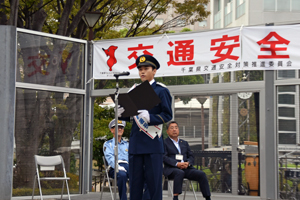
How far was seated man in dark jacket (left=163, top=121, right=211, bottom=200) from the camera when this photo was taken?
21.5 ft

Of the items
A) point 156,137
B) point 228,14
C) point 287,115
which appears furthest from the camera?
point 228,14

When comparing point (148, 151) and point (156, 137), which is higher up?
point (156, 137)

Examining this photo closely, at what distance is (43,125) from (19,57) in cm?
124

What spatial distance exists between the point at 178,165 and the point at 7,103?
288cm

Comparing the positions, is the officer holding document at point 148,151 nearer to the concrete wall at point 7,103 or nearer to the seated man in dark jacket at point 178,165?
the seated man in dark jacket at point 178,165

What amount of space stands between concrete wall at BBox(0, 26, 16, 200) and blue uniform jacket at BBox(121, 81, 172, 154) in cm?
364

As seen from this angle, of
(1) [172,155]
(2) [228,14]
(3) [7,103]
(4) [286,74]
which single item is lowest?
(1) [172,155]

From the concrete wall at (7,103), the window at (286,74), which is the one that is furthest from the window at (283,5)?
the concrete wall at (7,103)

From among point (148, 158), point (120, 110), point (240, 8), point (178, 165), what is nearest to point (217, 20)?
point (240, 8)

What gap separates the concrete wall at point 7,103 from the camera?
24.1ft

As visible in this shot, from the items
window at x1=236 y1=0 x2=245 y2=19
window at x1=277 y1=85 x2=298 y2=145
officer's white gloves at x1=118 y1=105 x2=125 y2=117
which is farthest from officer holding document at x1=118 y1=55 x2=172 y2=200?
window at x1=236 y1=0 x2=245 y2=19

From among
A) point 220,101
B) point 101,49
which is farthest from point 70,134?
point 220,101

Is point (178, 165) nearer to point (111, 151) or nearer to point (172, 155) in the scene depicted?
point (172, 155)

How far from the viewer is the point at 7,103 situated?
24.5 ft
